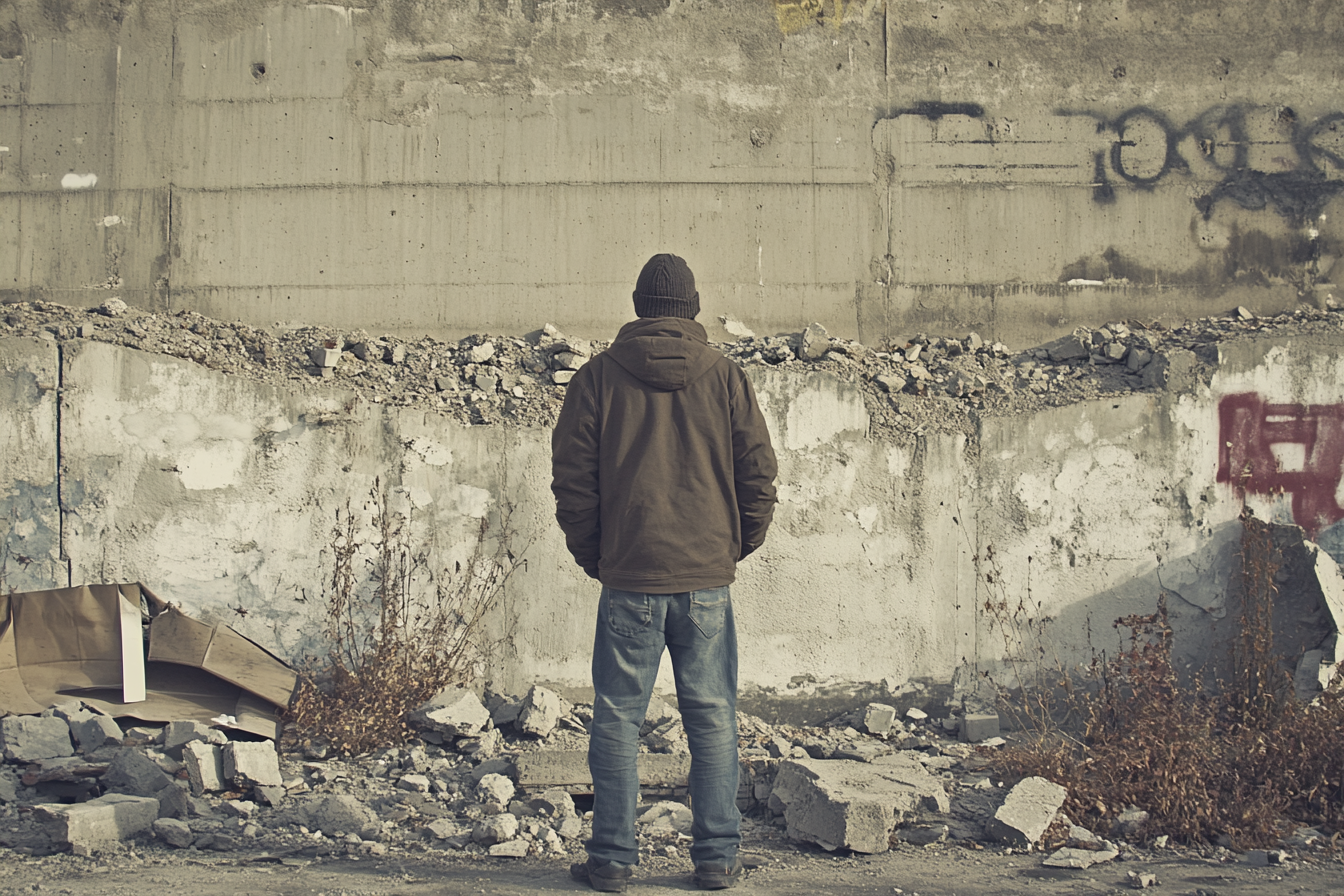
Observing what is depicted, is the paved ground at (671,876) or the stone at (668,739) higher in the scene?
the stone at (668,739)

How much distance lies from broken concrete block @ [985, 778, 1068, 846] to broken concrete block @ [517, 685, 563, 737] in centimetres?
200

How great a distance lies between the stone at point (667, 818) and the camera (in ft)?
13.5

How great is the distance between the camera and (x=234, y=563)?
5.43 m

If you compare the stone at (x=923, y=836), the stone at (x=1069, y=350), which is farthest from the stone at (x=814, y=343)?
the stone at (x=923, y=836)

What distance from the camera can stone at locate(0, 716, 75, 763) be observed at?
178 inches

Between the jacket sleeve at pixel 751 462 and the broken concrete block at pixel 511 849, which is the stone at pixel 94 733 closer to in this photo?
the broken concrete block at pixel 511 849

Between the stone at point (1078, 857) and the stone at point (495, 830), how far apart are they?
1.86 meters

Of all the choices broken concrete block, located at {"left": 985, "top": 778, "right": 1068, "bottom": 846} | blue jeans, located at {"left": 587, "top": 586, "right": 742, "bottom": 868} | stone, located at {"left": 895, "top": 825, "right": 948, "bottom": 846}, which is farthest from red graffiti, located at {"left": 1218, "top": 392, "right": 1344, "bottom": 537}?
blue jeans, located at {"left": 587, "top": 586, "right": 742, "bottom": 868}

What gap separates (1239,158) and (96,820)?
652cm

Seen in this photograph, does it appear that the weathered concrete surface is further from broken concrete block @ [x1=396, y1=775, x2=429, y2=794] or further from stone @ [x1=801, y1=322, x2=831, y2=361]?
stone @ [x1=801, y1=322, x2=831, y2=361]

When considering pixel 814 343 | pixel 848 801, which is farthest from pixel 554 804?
pixel 814 343

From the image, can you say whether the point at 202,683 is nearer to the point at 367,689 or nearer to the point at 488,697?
the point at 367,689

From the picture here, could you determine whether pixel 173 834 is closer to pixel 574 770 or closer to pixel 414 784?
pixel 414 784

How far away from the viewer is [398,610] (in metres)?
5.35
